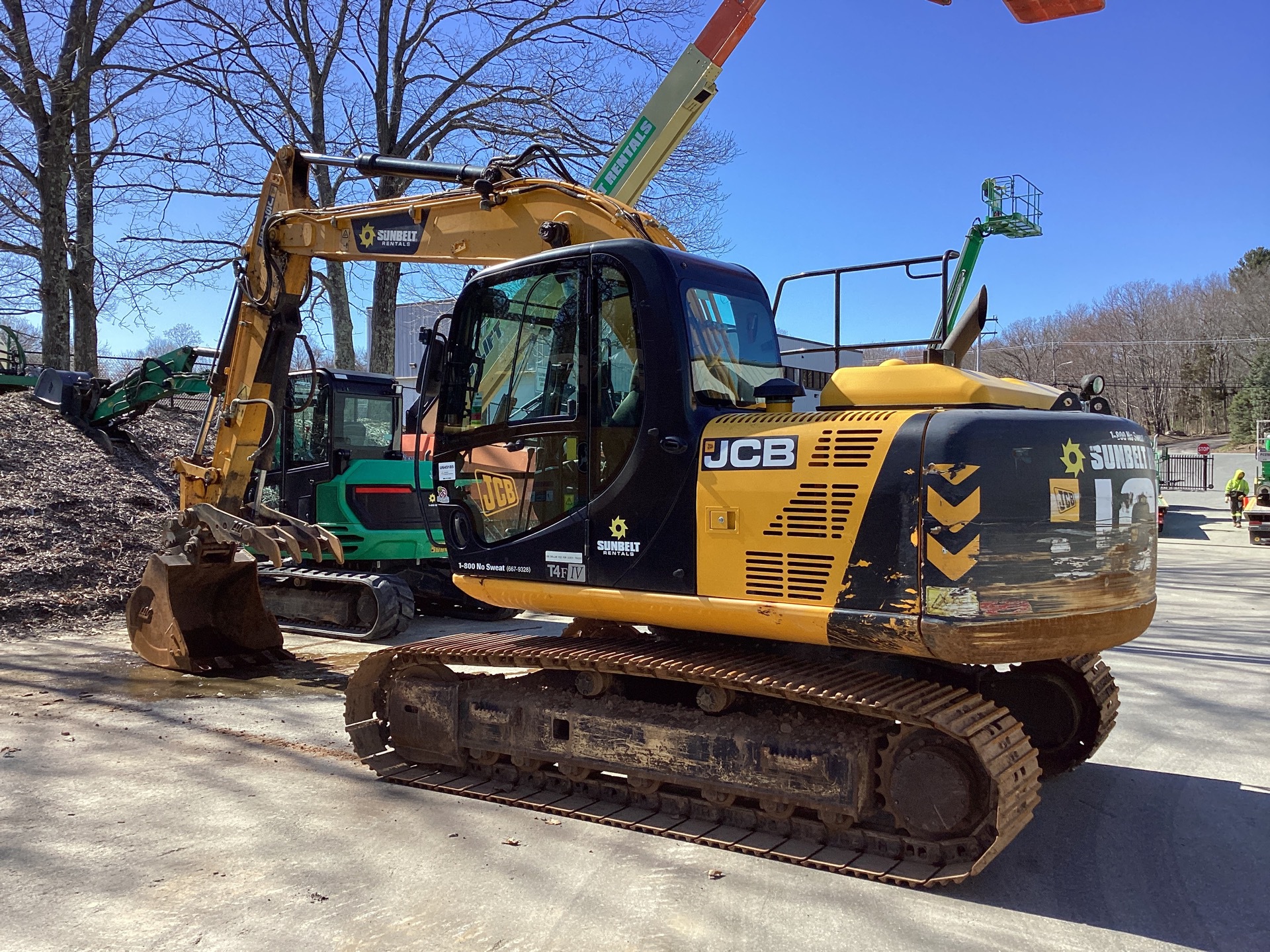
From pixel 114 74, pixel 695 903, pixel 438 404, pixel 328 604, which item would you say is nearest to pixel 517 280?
pixel 438 404

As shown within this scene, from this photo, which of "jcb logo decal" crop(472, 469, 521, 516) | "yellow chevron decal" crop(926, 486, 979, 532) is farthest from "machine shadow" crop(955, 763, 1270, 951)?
"jcb logo decal" crop(472, 469, 521, 516)

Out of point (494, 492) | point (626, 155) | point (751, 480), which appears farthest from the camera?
point (626, 155)

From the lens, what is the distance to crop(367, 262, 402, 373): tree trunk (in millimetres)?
18500

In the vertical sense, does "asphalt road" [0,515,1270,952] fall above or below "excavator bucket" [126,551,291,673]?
below

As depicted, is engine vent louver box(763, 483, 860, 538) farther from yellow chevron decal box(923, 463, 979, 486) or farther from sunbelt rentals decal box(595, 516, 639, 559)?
sunbelt rentals decal box(595, 516, 639, 559)

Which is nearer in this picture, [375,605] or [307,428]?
[375,605]

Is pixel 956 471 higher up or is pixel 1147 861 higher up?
pixel 956 471

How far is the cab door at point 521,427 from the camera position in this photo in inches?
192

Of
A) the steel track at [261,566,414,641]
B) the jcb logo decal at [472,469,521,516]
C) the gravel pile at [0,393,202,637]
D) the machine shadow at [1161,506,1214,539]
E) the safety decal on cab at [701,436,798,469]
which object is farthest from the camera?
the machine shadow at [1161,506,1214,539]

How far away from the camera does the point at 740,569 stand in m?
4.32

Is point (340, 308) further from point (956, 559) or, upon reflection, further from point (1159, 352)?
point (1159, 352)

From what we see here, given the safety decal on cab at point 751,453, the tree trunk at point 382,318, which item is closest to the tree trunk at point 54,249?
the tree trunk at point 382,318

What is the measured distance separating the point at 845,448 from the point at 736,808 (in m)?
1.72

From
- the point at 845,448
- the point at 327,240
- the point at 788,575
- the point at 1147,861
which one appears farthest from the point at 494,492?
the point at 1147,861
